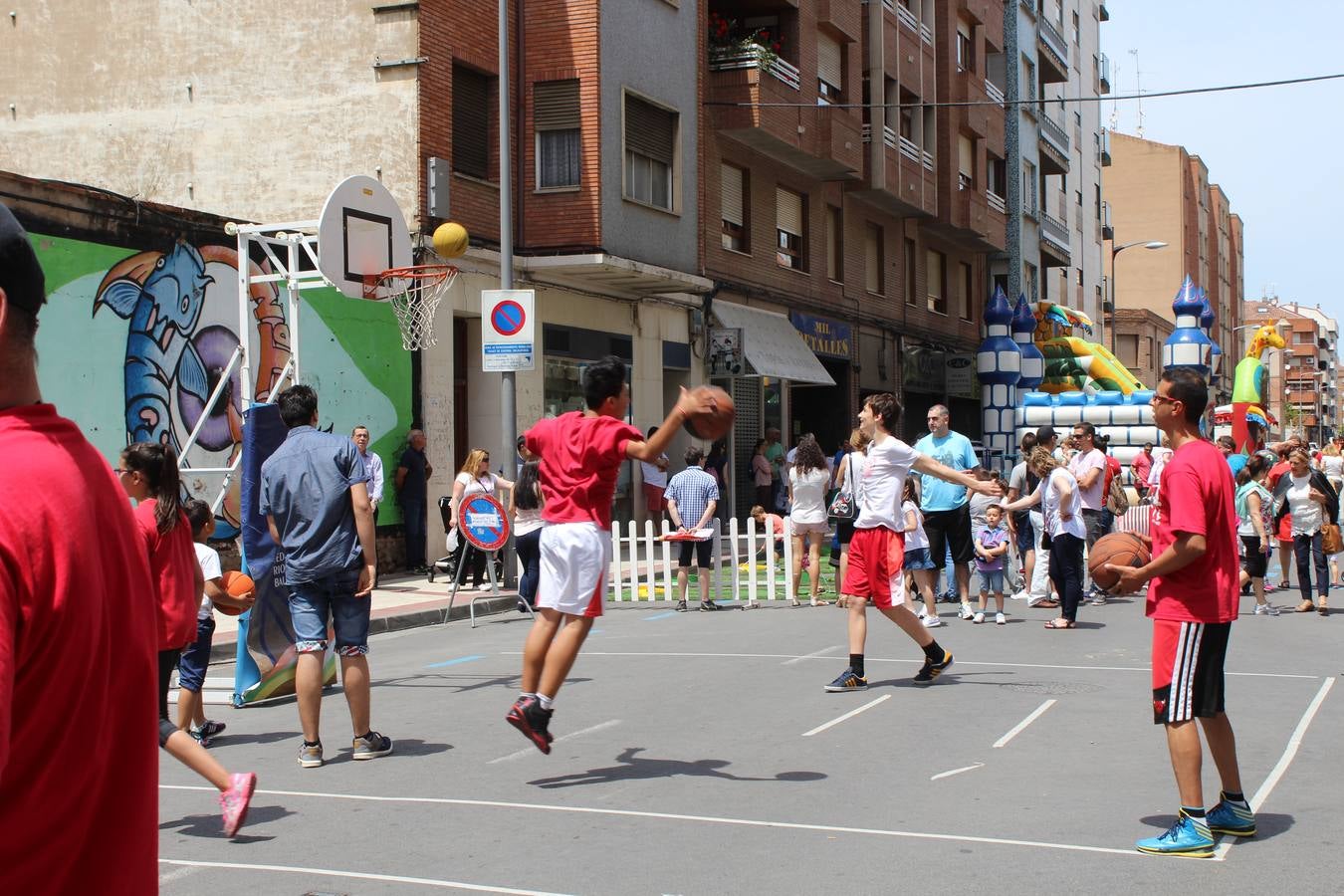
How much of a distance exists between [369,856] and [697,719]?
325 centimetres

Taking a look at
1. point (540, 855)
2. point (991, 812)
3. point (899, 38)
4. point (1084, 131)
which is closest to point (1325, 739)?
point (991, 812)

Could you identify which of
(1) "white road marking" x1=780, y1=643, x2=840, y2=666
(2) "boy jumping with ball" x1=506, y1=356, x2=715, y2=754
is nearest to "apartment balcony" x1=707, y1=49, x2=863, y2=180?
(1) "white road marking" x1=780, y1=643, x2=840, y2=666

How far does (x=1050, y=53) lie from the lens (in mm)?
47031

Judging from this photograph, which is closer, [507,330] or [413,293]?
[507,330]

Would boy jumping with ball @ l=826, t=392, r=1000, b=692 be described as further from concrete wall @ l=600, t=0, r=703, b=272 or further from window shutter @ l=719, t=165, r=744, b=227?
window shutter @ l=719, t=165, r=744, b=227

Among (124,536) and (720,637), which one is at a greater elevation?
(124,536)

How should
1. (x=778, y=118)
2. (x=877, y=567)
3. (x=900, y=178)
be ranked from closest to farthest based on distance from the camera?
1. (x=877, y=567)
2. (x=778, y=118)
3. (x=900, y=178)

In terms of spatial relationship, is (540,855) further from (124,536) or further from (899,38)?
(899,38)

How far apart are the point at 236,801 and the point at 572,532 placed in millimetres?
2089

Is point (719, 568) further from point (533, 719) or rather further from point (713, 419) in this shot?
point (713, 419)

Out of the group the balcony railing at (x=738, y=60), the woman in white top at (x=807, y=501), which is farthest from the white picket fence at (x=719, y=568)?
the balcony railing at (x=738, y=60)

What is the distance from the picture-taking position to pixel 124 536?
83.6 inches

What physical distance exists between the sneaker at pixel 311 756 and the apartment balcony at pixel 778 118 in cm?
1991

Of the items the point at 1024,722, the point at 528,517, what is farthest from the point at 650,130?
the point at 1024,722
